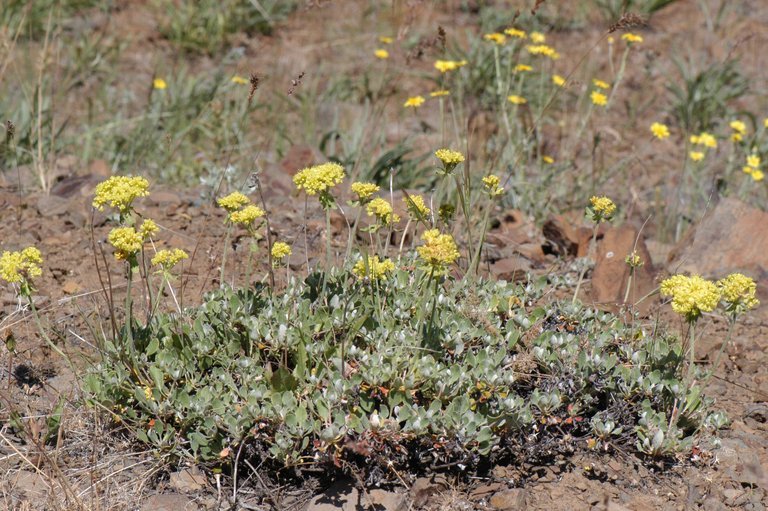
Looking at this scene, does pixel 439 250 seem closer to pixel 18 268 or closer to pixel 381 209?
pixel 381 209

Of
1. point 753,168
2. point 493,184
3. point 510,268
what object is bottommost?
point 510,268

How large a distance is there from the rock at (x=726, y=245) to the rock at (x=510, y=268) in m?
0.79

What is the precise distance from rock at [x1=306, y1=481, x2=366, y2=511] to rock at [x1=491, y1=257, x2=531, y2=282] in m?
1.56

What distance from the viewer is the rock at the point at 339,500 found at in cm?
277

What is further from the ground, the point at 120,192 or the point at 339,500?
the point at 120,192

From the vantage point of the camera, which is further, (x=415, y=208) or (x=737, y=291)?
(x=415, y=208)

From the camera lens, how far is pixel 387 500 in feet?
9.14

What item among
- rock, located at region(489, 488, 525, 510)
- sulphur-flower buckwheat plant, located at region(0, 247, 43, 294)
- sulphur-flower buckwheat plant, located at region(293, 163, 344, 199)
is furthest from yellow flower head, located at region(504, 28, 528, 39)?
sulphur-flower buckwheat plant, located at region(0, 247, 43, 294)

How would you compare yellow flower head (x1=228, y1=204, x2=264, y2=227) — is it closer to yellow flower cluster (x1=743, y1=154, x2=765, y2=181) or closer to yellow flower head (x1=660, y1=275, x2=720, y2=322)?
yellow flower head (x1=660, y1=275, x2=720, y2=322)

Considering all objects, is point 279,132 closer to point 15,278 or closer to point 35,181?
point 35,181

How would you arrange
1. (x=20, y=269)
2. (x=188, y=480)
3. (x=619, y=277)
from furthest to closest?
(x=619, y=277)
(x=188, y=480)
(x=20, y=269)

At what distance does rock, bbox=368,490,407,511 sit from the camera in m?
2.77

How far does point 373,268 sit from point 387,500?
771 millimetres

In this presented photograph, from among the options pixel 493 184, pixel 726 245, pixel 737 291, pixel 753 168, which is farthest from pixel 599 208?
pixel 753 168
